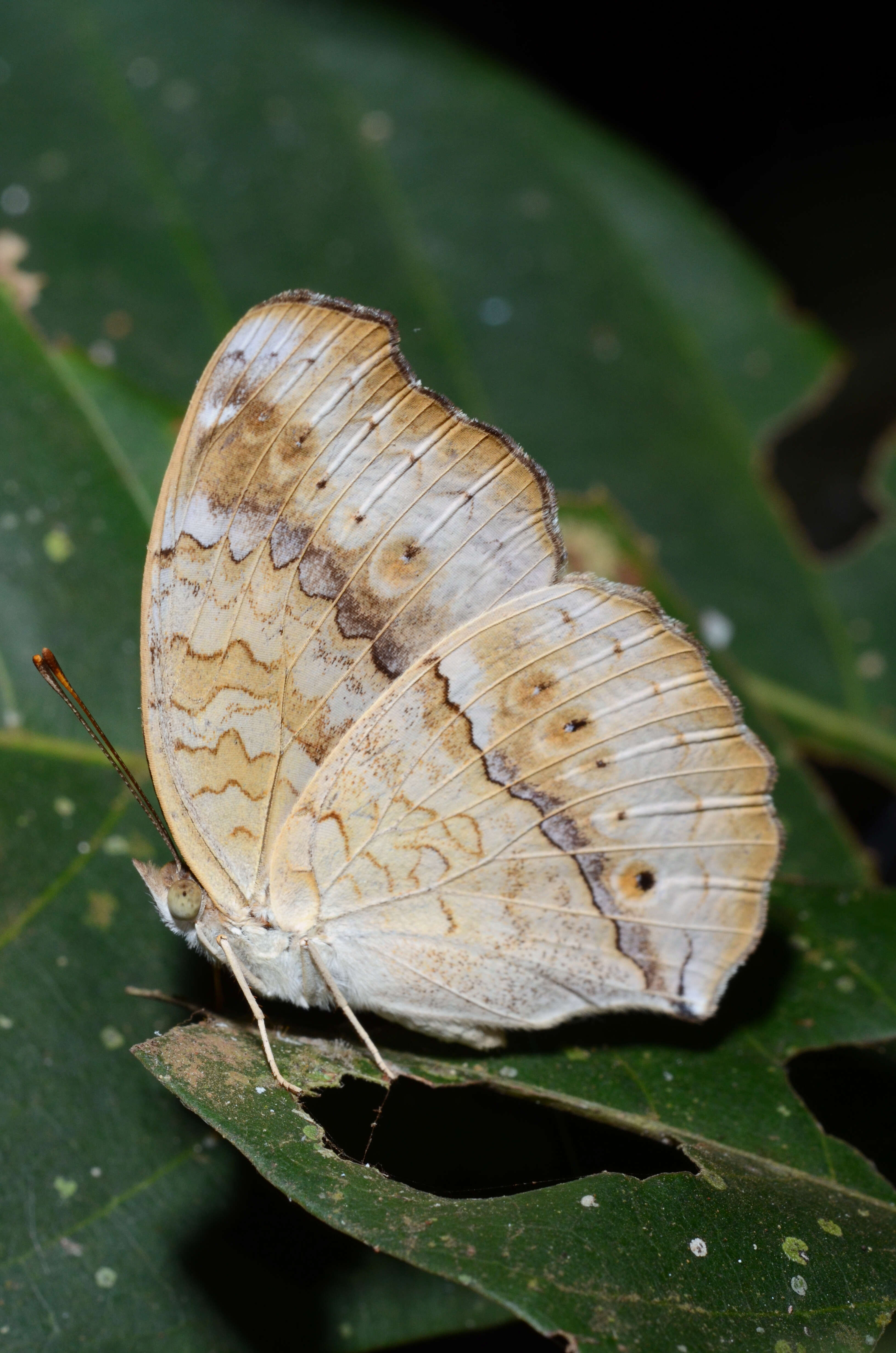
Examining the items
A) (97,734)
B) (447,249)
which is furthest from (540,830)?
(447,249)

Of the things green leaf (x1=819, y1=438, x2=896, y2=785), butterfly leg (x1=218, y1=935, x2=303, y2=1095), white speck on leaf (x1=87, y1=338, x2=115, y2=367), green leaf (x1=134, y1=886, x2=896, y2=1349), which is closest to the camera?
green leaf (x1=134, y1=886, x2=896, y2=1349)

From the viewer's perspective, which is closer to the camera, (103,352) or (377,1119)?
(377,1119)

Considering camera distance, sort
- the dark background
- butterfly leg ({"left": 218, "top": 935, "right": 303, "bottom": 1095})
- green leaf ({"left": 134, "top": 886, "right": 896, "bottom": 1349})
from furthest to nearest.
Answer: the dark background
butterfly leg ({"left": 218, "top": 935, "right": 303, "bottom": 1095})
green leaf ({"left": 134, "top": 886, "right": 896, "bottom": 1349})

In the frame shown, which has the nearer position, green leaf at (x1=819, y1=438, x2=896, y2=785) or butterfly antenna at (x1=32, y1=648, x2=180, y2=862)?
butterfly antenna at (x1=32, y1=648, x2=180, y2=862)

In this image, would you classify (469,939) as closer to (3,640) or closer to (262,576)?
(262,576)

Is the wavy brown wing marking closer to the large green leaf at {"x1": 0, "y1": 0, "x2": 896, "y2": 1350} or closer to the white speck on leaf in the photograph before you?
the large green leaf at {"x1": 0, "y1": 0, "x2": 896, "y2": 1350}

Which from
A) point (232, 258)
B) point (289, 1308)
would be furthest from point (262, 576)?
point (232, 258)

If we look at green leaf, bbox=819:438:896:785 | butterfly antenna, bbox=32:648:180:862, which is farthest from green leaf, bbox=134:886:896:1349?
green leaf, bbox=819:438:896:785

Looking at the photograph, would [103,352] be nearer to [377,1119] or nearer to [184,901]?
[184,901]
